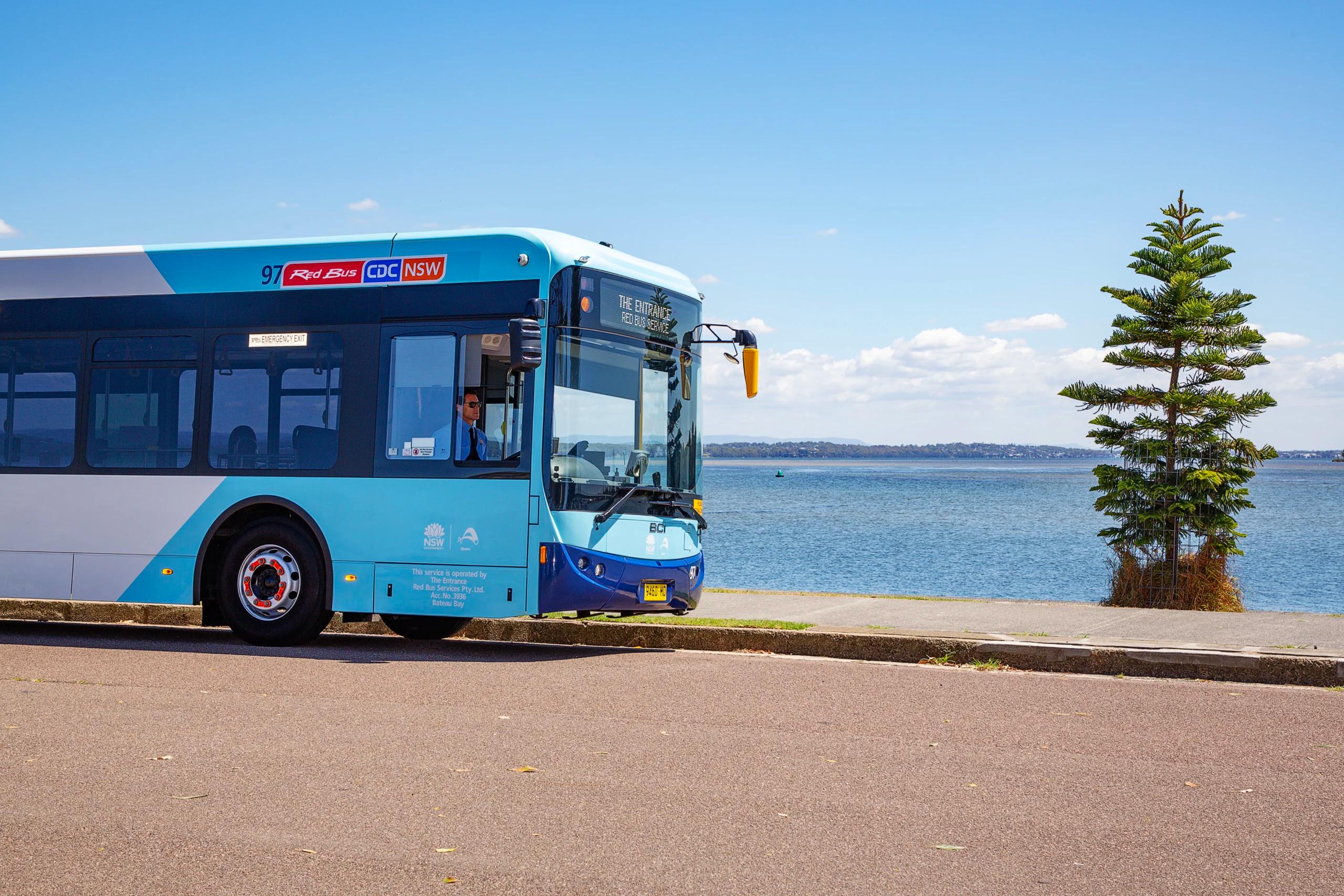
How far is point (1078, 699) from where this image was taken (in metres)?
8.94

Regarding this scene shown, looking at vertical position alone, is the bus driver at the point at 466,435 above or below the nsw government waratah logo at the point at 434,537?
above

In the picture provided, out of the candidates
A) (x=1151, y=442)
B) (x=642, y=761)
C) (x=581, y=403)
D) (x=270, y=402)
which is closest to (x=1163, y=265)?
(x=1151, y=442)

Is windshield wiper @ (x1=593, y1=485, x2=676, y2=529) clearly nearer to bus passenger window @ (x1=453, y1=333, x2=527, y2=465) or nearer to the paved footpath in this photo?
bus passenger window @ (x1=453, y1=333, x2=527, y2=465)

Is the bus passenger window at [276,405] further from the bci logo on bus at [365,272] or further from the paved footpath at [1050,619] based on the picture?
the paved footpath at [1050,619]

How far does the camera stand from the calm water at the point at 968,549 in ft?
113

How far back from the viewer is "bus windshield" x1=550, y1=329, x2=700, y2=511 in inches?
427


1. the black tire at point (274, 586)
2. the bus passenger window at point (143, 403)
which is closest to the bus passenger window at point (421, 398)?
the black tire at point (274, 586)

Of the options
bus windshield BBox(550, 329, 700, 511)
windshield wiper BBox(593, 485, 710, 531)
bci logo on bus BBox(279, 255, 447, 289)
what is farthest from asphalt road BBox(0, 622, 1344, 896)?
bci logo on bus BBox(279, 255, 447, 289)

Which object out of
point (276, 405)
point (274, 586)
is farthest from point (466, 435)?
point (274, 586)

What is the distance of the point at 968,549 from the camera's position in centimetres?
5069

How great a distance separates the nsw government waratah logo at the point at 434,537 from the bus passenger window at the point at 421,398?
1.85ft

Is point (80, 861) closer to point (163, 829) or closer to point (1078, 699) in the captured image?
point (163, 829)

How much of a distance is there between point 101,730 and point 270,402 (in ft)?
15.2

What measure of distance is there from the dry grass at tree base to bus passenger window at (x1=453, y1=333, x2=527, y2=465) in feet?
32.5
